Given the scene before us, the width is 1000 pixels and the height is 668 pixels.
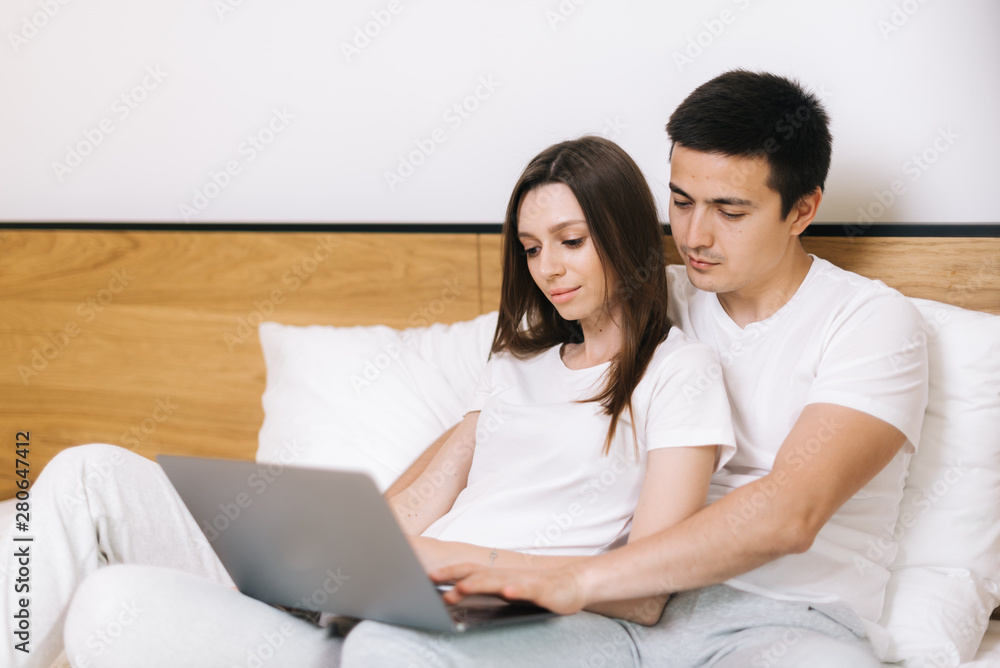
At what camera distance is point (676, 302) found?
4.34 ft

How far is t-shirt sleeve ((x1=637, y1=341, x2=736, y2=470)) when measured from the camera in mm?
1025

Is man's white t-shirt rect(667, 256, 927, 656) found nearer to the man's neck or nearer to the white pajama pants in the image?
the man's neck

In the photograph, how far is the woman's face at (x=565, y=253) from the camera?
1153 mm

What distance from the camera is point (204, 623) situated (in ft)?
2.95

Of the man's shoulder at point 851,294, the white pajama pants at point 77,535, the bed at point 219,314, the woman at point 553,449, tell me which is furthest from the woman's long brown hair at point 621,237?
the white pajama pants at point 77,535

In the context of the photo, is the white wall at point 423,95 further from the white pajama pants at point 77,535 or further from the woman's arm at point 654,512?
the white pajama pants at point 77,535

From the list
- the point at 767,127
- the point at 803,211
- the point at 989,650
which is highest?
the point at 767,127

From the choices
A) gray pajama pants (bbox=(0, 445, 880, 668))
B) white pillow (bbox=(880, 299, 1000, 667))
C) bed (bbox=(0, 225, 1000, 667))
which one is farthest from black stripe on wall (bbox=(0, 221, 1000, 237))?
gray pajama pants (bbox=(0, 445, 880, 668))

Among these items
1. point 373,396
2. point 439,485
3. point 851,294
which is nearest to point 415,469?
point 439,485

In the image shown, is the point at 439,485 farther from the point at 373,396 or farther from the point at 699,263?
the point at 699,263

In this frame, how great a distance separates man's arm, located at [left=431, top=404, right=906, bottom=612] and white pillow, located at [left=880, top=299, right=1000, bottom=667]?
0.28 m

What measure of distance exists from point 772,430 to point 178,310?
1425mm

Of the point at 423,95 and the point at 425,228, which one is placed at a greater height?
the point at 423,95

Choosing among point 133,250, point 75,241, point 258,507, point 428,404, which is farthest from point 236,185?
point 258,507
